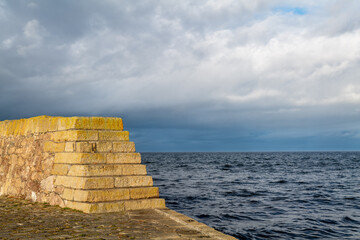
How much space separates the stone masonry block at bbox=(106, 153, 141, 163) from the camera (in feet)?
25.6

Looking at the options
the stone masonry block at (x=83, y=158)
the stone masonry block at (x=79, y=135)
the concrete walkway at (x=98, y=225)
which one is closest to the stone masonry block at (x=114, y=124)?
the stone masonry block at (x=79, y=135)

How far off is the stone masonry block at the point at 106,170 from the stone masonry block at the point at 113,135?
722 mm

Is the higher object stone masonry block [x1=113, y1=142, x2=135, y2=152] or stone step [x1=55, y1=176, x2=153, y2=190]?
stone masonry block [x1=113, y1=142, x2=135, y2=152]

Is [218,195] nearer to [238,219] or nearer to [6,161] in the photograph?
[238,219]

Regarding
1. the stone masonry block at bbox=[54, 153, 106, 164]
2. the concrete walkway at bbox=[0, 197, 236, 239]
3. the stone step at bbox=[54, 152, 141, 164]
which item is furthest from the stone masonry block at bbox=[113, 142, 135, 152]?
the concrete walkway at bbox=[0, 197, 236, 239]

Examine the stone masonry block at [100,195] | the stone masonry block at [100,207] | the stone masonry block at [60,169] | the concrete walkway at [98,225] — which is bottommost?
the concrete walkway at [98,225]

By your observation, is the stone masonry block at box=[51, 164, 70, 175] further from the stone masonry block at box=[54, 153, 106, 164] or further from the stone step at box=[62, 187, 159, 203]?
the stone step at box=[62, 187, 159, 203]

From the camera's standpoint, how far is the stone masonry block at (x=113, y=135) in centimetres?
802

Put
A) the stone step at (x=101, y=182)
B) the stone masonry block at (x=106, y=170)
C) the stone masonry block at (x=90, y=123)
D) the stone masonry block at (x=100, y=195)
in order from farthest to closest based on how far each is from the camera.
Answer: the stone masonry block at (x=90, y=123) → the stone masonry block at (x=106, y=170) → the stone step at (x=101, y=182) → the stone masonry block at (x=100, y=195)

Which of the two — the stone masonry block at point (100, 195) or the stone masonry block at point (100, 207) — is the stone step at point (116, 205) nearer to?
the stone masonry block at point (100, 207)

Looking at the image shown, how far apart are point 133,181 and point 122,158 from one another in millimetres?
612

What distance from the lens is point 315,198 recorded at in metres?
17.0

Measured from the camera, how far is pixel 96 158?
7652mm

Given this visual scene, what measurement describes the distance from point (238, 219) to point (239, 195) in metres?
5.89
